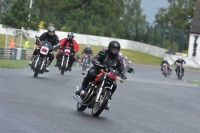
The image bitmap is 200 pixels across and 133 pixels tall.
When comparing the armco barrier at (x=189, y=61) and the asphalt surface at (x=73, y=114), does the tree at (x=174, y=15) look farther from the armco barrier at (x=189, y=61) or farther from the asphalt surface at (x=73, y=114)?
the asphalt surface at (x=73, y=114)

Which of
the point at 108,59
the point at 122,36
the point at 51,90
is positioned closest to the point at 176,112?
the point at 51,90

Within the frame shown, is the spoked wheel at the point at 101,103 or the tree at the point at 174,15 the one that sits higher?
the tree at the point at 174,15

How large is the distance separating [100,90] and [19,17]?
1829 inches

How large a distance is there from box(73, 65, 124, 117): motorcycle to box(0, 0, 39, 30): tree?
45.2m

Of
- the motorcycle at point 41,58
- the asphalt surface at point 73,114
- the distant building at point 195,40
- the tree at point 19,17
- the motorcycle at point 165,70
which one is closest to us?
the asphalt surface at point 73,114

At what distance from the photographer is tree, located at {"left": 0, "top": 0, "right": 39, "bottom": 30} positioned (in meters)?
57.4

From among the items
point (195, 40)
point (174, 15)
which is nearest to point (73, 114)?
point (195, 40)

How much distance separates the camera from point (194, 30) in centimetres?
8119

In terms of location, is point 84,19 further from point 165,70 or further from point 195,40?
point 165,70

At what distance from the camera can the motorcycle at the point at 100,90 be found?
39.5ft

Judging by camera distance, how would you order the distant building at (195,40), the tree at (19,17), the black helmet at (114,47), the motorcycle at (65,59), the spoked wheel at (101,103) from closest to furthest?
the spoked wheel at (101,103)
the black helmet at (114,47)
the motorcycle at (65,59)
the tree at (19,17)
the distant building at (195,40)

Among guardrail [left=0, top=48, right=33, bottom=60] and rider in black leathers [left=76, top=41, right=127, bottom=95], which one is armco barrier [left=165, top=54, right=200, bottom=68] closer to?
guardrail [left=0, top=48, right=33, bottom=60]

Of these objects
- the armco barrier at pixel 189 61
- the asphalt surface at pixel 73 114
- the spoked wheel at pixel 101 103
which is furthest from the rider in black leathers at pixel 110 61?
the armco barrier at pixel 189 61

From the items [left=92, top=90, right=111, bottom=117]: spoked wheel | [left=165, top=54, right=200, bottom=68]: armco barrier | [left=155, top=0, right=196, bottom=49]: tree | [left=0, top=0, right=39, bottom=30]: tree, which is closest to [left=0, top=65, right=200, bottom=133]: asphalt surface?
[left=92, top=90, right=111, bottom=117]: spoked wheel
